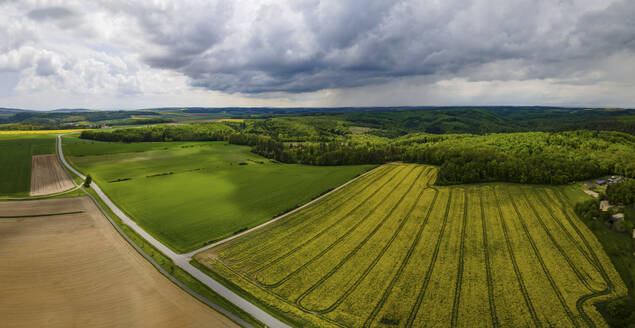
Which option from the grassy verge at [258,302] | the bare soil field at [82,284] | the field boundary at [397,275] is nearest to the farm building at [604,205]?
the field boundary at [397,275]

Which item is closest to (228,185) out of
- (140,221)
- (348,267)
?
(140,221)

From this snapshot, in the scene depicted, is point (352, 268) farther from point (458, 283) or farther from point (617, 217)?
point (617, 217)

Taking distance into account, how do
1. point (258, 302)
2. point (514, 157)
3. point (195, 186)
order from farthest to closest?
point (514, 157) < point (195, 186) < point (258, 302)

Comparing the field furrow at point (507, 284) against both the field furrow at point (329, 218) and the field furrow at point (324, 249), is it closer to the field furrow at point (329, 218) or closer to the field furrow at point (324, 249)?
the field furrow at point (324, 249)

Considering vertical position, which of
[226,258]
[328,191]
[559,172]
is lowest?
[226,258]

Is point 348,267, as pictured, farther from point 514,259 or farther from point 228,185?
point 228,185

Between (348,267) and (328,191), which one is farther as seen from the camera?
(328,191)

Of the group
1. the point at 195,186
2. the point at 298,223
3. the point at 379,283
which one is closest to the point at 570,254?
the point at 379,283
